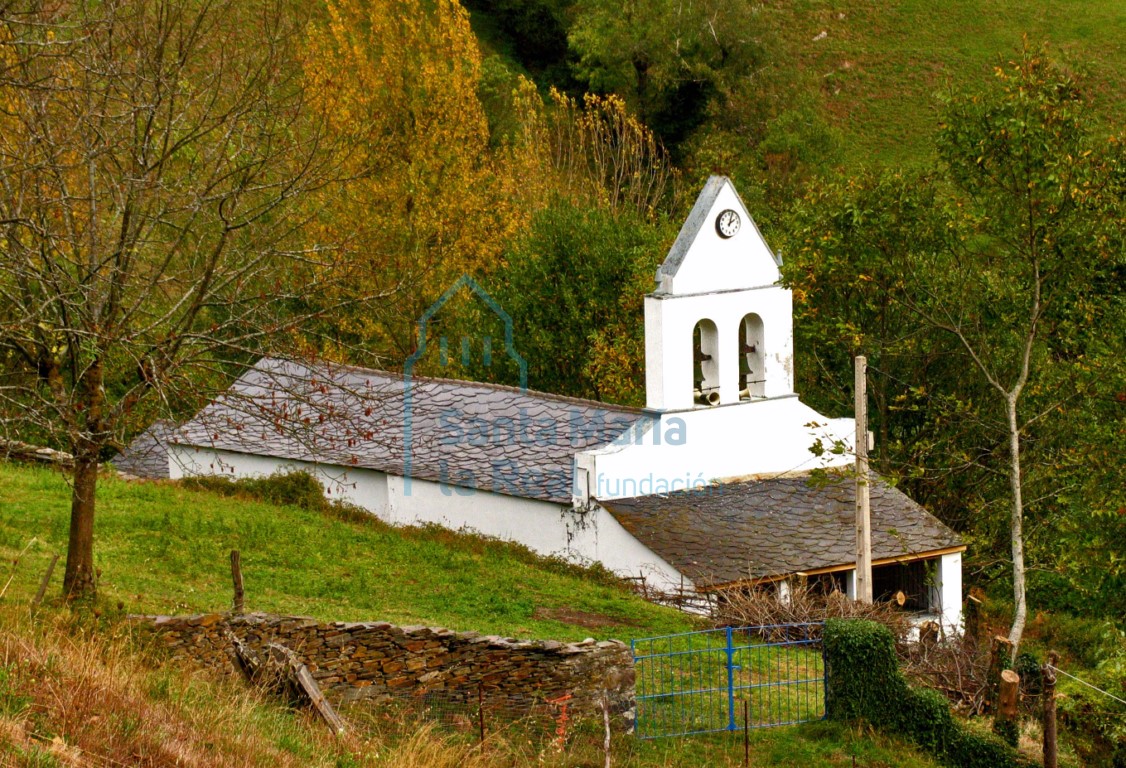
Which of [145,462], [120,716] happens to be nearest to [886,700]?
[120,716]

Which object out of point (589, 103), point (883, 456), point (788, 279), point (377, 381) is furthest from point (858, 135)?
point (788, 279)

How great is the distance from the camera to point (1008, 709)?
14031 mm

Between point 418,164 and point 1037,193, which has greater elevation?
point 418,164

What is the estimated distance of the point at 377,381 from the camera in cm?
2731

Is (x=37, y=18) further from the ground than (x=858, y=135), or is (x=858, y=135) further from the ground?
(x=858, y=135)

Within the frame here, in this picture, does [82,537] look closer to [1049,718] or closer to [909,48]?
[1049,718]

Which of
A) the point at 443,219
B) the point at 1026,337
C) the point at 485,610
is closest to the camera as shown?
the point at 1026,337

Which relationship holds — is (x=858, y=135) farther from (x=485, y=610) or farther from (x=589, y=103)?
(x=485, y=610)

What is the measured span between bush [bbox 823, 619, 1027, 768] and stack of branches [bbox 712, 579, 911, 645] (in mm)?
3421

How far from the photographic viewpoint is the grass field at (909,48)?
63.1 meters

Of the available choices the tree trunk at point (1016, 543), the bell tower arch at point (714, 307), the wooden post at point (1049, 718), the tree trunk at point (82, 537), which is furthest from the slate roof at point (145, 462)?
the wooden post at point (1049, 718)

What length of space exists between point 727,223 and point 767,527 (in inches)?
197

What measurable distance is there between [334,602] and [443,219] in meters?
22.0

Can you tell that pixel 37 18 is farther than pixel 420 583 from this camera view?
No
